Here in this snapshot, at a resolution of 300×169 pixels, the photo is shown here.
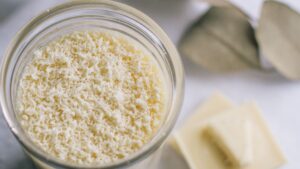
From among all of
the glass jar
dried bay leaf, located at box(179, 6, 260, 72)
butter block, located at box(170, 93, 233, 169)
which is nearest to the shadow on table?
butter block, located at box(170, 93, 233, 169)

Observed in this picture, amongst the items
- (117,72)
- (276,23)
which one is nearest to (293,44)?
(276,23)

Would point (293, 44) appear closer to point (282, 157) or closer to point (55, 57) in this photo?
point (282, 157)

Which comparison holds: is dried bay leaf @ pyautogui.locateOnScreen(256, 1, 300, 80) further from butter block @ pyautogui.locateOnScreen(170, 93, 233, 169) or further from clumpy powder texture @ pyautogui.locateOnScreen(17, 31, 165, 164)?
clumpy powder texture @ pyautogui.locateOnScreen(17, 31, 165, 164)

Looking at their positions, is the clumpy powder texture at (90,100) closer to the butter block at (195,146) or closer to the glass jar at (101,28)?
the glass jar at (101,28)

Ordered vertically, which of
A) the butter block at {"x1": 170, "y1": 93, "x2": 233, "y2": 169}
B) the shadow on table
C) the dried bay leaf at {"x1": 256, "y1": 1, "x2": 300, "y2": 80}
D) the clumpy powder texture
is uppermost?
the clumpy powder texture

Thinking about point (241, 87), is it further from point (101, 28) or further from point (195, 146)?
point (101, 28)

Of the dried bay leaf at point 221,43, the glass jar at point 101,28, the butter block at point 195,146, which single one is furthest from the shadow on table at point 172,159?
the glass jar at point 101,28

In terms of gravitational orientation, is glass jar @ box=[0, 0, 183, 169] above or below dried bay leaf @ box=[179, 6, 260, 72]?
above
